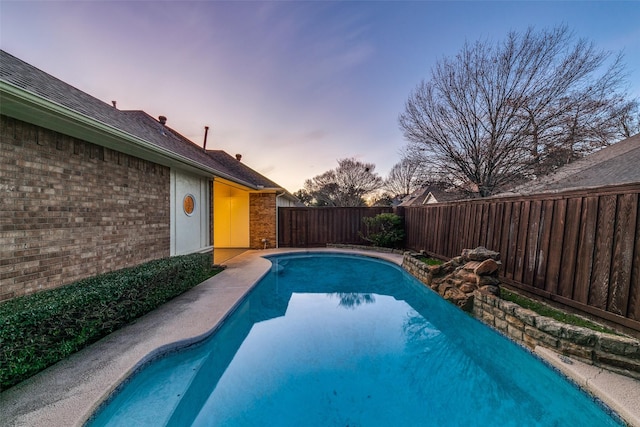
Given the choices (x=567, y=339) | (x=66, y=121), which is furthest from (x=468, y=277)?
(x=66, y=121)

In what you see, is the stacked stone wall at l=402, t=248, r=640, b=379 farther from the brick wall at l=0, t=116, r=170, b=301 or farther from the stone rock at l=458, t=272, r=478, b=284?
the brick wall at l=0, t=116, r=170, b=301

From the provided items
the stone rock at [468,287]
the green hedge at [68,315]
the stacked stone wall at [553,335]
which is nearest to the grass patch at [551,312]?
the stacked stone wall at [553,335]

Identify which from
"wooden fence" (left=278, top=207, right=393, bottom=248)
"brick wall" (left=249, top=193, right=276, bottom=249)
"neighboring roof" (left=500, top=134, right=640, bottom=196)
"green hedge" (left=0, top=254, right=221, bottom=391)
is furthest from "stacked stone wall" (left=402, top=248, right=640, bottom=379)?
"brick wall" (left=249, top=193, right=276, bottom=249)

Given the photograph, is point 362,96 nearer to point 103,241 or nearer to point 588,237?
point 588,237

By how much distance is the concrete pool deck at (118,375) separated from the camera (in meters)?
2.26

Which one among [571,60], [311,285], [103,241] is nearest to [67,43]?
[103,241]

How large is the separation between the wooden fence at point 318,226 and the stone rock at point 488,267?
815cm

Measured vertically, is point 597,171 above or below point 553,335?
above

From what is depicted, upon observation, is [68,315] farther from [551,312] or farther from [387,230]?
[387,230]

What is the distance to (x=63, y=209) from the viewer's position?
12.4 feet

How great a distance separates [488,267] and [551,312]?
1.12 meters

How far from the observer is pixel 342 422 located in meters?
2.62

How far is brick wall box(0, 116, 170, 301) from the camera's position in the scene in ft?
10.3

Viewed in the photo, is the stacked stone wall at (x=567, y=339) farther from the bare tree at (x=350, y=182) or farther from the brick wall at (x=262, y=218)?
the bare tree at (x=350, y=182)
